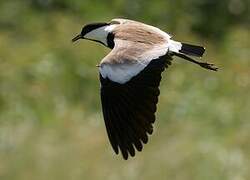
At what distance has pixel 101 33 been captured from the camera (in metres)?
4.99

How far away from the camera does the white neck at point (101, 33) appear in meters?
4.95

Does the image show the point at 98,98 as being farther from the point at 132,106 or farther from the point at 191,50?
the point at 132,106

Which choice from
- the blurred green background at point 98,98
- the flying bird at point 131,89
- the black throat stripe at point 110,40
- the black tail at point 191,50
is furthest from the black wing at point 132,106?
the blurred green background at point 98,98

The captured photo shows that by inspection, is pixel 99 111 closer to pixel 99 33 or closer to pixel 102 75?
pixel 99 33

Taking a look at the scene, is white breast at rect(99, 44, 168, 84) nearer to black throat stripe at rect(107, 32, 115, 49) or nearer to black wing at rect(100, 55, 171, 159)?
black wing at rect(100, 55, 171, 159)

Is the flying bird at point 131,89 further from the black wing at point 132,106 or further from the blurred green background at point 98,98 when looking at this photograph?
the blurred green background at point 98,98

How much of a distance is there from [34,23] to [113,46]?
5.03 metres

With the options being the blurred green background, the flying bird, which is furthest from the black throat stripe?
the blurred green background

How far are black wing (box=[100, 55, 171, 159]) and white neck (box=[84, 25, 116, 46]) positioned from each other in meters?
0.47

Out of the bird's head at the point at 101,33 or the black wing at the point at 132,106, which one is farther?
the bird's head at the point at 101,33

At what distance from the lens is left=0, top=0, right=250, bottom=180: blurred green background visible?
678 centimetres

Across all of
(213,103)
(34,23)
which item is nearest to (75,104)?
(213,103)

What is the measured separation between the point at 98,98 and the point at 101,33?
11.4 feet

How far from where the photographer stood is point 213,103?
27.5 feet
